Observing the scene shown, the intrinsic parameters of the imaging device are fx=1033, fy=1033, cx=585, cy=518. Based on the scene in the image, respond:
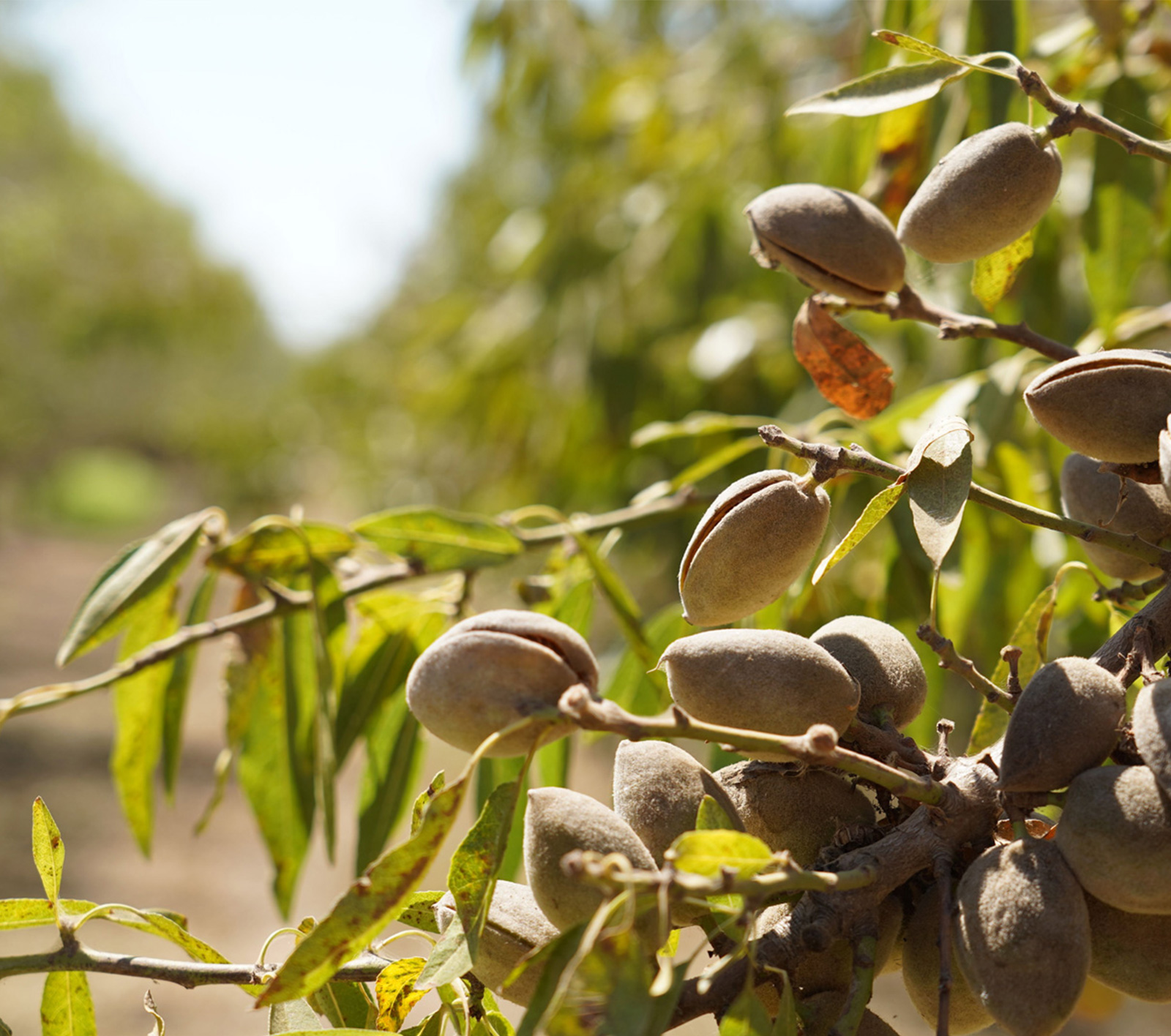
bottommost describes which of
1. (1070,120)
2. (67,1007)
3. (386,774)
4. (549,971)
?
(386,774)

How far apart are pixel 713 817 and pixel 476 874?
0.11 metres

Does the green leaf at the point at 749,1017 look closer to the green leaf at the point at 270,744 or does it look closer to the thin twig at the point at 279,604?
the thin twig at the point at 279,604

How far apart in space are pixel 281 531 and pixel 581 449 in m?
1.28

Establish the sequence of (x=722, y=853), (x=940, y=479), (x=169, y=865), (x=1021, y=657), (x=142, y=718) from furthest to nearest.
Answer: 1. (x=169, y=865)
2. (x=142, y=718)
3. (x=1021, y=657)
4. (x=940, y=479)
5. (x=722, y=853)

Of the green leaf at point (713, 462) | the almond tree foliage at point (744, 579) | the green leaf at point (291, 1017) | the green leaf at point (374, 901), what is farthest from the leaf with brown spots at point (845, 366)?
the green leaf at point (291, 1017)

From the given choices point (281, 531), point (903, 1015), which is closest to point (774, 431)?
point (281, 531)

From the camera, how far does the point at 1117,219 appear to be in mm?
965

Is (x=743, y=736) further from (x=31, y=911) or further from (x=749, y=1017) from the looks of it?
(x=31, y=911)

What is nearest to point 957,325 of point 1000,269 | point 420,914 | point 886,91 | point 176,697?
point 1000,269

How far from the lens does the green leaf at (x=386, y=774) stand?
0.93 m

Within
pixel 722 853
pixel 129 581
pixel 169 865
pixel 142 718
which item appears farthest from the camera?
pixel 169 865

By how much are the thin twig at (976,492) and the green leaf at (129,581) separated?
59 centimetres

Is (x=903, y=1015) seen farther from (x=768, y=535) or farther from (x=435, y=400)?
(x=768, y=535)

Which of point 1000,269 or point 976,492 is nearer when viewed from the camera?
point 976,492
